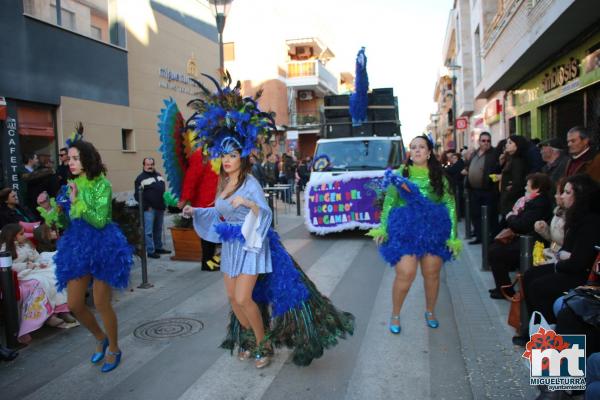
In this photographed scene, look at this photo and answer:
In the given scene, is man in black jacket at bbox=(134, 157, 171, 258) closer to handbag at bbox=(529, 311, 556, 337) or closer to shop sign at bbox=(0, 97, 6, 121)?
shop sign at bbox=(0, 97, 6, 121)

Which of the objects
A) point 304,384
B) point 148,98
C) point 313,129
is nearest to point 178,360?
point 304,384

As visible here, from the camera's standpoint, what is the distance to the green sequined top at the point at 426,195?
463 centimetres

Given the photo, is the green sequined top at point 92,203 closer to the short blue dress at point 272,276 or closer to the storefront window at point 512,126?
the short blue dress at point 272,276

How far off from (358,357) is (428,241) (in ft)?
4.03

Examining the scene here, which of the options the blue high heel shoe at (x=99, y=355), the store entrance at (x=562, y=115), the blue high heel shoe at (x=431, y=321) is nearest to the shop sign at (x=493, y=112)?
the store entrance at (x=562, y=115)

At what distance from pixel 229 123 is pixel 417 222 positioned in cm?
A: 195

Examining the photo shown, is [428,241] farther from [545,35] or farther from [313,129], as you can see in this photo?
[313,129]

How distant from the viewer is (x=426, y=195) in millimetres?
4641

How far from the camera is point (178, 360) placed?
4.24m

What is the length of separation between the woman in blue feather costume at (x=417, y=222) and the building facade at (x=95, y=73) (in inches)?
347

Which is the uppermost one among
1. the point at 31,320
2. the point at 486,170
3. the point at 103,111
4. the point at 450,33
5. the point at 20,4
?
the point at 450,33

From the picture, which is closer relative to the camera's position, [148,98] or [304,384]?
[304,384]

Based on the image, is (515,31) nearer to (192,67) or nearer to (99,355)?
(192,67)

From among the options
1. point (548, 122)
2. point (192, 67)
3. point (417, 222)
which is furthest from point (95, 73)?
point (548, 122)
